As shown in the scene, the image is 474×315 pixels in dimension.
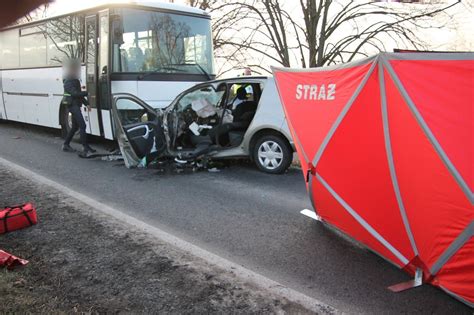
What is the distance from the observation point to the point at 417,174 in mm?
3127

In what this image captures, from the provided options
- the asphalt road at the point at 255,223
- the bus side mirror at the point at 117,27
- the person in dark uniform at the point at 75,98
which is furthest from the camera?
the person in dark uniform at the point at 75,98

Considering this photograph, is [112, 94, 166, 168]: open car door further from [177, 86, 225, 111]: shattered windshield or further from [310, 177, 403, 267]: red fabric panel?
[310, 177, 403, 267]: red fabric panel

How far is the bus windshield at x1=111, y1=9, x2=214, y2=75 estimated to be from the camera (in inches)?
333

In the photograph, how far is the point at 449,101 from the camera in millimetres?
2855

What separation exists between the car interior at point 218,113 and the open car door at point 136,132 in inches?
15.2

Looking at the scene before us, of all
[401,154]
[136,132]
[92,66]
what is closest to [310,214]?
[401,154]

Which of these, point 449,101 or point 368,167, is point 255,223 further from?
point 449,101

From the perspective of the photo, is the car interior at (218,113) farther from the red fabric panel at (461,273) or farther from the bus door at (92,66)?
the red fabric panel at (461,273)

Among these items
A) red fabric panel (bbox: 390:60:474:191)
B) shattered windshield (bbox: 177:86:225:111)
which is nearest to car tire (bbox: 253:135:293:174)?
shattered windshield (bbox: 177:86:225:111)

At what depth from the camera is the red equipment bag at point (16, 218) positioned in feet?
14.4

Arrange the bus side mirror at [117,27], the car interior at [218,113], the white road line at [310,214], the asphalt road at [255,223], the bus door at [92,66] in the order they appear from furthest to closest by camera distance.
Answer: the bus door at [92,66]
the bus side mirror at [117,27]
the car interior at [218,113]
the white road line at [310,214]
the asphalt road at [255,223]

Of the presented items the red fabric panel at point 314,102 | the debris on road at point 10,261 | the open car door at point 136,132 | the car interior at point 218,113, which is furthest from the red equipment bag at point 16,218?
the car interior at point 218,113

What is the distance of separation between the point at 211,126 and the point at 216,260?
428 cm

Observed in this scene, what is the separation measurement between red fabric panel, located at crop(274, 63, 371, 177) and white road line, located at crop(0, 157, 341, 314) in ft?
4.27
